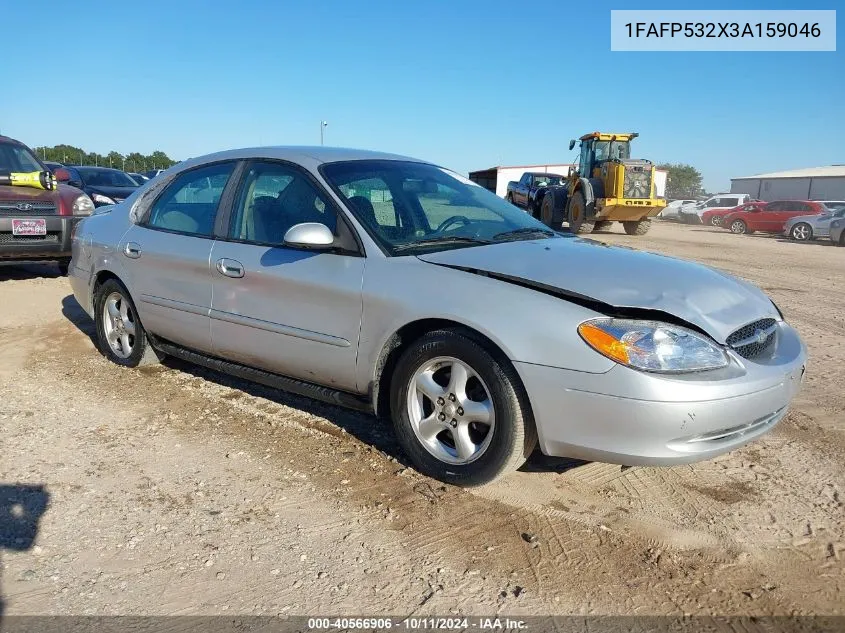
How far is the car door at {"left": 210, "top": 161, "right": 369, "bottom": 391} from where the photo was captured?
3467mm

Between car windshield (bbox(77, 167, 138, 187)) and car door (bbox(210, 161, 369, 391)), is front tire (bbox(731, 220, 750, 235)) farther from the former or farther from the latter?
car door (bbox(210, 161, 369, 391))

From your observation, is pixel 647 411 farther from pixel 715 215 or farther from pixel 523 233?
Result: pixel 715 215

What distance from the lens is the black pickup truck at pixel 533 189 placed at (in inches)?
963

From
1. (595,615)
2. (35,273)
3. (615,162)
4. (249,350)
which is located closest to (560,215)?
(615,162)

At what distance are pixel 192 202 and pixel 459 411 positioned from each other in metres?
2.45

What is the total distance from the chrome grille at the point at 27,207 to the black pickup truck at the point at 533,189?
1814 cm

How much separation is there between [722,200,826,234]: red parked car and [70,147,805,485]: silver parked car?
947 inches

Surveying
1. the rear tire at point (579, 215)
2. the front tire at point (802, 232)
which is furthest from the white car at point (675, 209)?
the rear tire at point (579, 215)

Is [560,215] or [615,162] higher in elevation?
[615,162]

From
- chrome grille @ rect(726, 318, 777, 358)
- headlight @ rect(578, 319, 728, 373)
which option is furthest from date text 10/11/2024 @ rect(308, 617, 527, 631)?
chrome grille @ rect(726, 318, 777, 358)

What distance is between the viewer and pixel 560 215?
867 inches

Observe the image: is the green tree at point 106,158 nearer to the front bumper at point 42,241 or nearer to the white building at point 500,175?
the white building at point 500,175

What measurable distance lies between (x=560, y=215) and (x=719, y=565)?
20.2 m

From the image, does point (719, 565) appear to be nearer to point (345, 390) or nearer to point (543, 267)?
point (543, 267)
